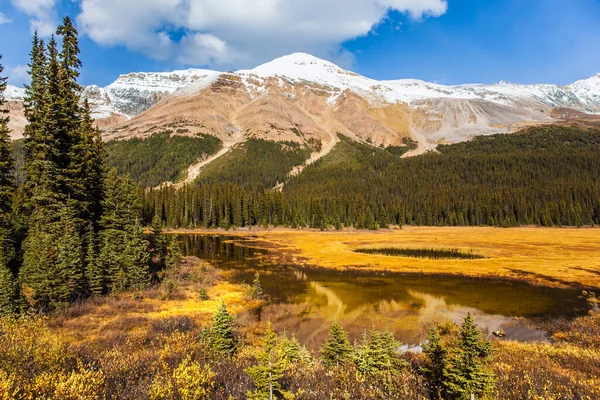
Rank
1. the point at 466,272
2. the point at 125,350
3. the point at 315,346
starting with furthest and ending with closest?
the point at 466,272 → the point at 315,346 → the point at 125,350

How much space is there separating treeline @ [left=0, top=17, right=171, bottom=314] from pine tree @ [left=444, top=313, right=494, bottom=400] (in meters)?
26.6

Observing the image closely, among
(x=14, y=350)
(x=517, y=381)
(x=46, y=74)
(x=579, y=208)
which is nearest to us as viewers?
(x=14, y=350)

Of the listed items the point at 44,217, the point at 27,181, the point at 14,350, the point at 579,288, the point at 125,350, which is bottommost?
the point at 579,288

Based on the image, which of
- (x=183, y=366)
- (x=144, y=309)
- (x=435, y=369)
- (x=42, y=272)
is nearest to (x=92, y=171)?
(x=42, y=272)

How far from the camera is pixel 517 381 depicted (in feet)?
38.0

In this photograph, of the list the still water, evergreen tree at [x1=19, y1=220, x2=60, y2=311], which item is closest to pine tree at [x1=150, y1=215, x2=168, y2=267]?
the still water

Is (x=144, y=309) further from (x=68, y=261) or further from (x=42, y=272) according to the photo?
(x=42, y=272)

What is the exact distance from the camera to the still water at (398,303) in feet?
78.6

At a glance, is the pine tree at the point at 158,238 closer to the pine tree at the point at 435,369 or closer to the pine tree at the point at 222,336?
the pine tree at the point at 222,336

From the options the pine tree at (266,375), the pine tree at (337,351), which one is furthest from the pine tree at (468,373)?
the pine tree at (266,375)

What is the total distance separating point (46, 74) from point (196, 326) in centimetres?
2797

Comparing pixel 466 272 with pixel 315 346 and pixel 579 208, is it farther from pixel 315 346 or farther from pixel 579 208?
pixel 579 208

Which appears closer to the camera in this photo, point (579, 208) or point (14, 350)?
point (14, 350)

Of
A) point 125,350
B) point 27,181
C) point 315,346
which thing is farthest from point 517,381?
point 27,181
